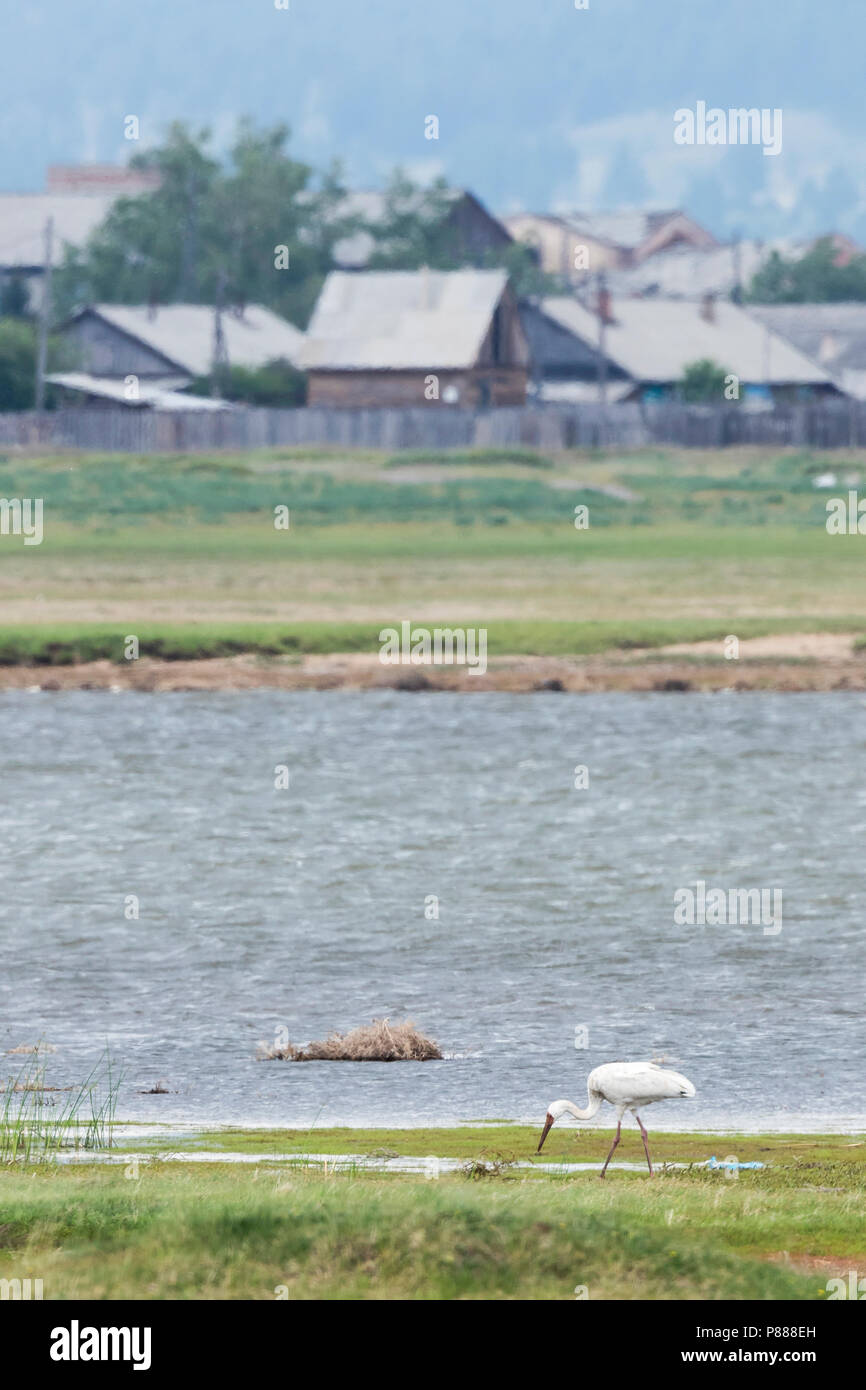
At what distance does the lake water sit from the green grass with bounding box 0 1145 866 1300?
3.83 m

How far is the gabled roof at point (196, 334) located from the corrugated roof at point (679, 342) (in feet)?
41.7

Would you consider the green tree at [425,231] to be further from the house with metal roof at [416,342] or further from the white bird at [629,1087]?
the white bird at [629,1087]

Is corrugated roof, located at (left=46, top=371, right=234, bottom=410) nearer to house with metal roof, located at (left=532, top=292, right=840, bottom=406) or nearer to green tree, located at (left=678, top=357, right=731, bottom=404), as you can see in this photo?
house with metal roof, located at (left=532, top=292, right=840, bottom=406)

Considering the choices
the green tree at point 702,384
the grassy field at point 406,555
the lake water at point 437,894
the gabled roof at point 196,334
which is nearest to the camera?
the lake water at point 437,894

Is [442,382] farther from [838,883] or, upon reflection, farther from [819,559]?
[838,883]

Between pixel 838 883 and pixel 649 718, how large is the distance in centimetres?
1340

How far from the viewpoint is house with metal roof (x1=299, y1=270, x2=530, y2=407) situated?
99.1 meters

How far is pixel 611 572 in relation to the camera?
52406mm

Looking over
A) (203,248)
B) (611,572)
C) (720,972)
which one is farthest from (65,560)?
(203,248)

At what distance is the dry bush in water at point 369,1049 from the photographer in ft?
59.7

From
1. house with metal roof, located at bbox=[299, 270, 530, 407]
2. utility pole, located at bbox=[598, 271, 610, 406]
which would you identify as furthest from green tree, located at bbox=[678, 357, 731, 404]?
house with metal roof, located at bbox=[299, 270, 530, 407]

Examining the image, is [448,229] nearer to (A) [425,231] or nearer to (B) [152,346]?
(A) [425,231]

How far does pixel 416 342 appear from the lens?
328ft

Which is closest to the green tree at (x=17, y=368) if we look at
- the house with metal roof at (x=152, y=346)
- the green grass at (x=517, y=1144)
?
the house with metal roof at (x=152, y=346)
